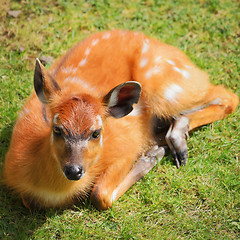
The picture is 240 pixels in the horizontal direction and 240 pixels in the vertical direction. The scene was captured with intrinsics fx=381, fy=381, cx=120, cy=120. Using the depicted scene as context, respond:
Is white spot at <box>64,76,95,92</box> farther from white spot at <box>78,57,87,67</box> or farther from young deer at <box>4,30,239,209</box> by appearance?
white spot at <box>78,57,87,67</box>

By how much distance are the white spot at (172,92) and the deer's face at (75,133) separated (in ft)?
4.84

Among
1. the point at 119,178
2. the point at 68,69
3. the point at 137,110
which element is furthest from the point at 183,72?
the point at 119,178

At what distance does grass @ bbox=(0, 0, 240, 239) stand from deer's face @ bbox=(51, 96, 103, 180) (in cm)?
88

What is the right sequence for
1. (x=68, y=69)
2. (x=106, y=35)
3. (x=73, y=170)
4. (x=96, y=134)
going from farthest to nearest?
(x=106, y=35) < (x=68, y=69) < (x=96, y=134) < (x=73, y=170)

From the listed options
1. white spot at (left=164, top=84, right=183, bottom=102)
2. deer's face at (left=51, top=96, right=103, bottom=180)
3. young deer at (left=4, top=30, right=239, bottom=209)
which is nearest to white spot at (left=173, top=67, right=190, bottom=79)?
young deer at (left=4, top=30, right=239, bottom=209)

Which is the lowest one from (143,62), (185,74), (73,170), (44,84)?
(185,74)

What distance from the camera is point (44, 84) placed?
11.3ft

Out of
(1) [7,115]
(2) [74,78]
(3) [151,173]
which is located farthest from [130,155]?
A: (1) [7,115]

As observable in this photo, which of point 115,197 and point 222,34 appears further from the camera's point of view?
point 222,34

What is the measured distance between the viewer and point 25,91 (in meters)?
5.16

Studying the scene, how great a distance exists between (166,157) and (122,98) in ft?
4.40

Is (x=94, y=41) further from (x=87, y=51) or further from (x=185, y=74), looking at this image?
(x=185, y=74)

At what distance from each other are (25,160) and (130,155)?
1.25 metres

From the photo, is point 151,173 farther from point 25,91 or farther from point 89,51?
point 25,91
